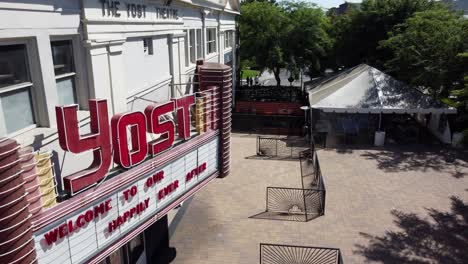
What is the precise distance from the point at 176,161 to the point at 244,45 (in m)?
27.9

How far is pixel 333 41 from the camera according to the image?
118ft

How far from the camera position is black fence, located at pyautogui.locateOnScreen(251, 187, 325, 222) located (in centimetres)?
1508

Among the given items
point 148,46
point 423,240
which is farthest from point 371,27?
point 148,46

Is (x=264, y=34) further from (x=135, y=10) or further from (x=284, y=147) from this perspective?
(x=135, y=10)

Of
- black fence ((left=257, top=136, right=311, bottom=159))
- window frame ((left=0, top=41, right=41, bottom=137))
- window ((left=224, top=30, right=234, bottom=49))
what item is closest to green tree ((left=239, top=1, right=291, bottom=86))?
window ((left=224, top=30, right=234, bottom=49))

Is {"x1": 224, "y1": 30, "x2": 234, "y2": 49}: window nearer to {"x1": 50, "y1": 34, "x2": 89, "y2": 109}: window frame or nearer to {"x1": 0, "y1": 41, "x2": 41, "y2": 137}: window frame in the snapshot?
{"x1": 50, "y1": 34, "x2": 89, "y2": 109}: window frame

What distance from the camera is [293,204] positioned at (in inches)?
634

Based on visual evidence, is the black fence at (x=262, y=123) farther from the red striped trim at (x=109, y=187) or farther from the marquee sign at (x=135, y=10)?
the red striped trim at (x=109, y=187)

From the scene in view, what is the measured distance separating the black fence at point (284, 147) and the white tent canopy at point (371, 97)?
2.68 metres

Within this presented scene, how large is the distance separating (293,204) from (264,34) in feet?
69.9

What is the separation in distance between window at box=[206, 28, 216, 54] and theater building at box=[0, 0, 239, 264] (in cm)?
996

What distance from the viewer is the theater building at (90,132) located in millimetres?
5305

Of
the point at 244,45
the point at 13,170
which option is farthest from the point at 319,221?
the point at 244,45

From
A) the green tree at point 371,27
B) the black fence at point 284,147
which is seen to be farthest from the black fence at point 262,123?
the green tree at point 371,27
